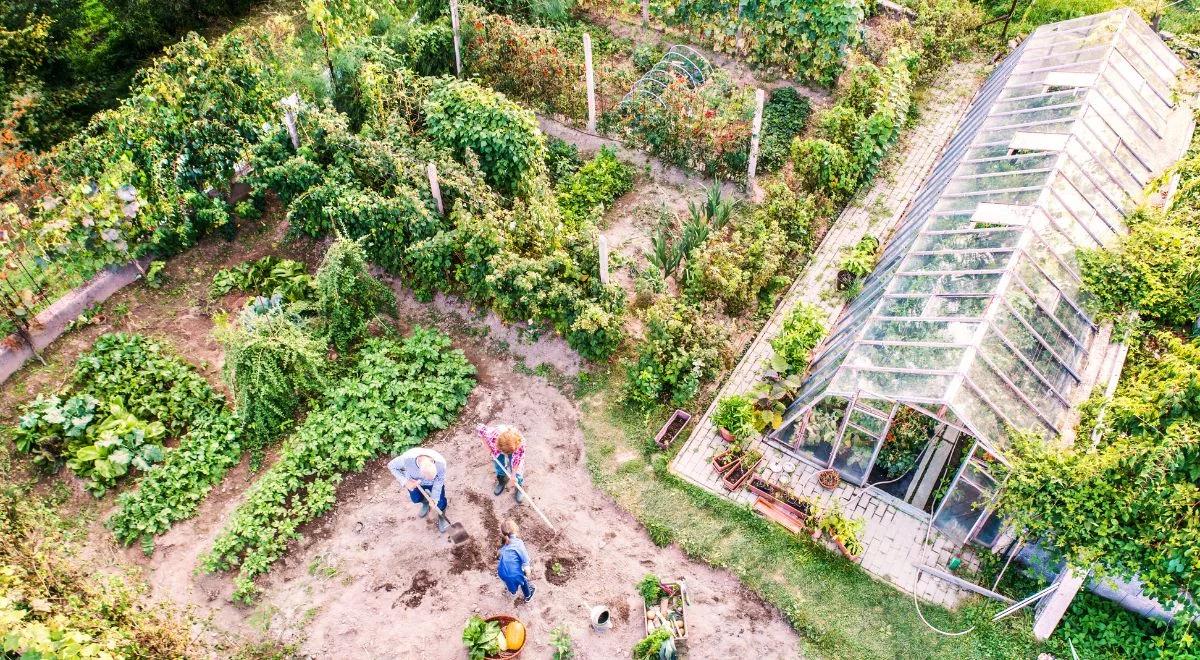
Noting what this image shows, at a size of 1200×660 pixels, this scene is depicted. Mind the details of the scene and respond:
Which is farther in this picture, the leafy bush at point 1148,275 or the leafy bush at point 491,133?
the leafy bush at point 491,133

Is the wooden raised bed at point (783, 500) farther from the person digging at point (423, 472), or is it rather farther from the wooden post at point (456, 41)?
the wooden post at point (456, 41)

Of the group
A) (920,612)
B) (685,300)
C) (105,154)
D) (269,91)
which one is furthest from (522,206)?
(920,612)

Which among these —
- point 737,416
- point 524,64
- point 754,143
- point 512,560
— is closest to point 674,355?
point 737,416

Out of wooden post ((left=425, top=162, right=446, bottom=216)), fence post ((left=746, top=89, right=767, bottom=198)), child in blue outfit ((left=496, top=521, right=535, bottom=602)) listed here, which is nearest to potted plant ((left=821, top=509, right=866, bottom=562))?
child in blue outfit ((left=496, top=521, right=535, bottom=602))

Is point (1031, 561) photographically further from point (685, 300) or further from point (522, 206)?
Answer: point (522, 206)

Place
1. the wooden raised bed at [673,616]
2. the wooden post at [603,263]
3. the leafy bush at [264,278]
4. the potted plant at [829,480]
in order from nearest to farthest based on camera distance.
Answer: the wooden raised bed at [673,616] → the potted plant at [829,480] → the wooden post at [603,263] → the leafy bush at [264,278]

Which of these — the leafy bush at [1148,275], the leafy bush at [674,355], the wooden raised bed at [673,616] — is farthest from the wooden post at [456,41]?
the leafy bush at [1148,275]

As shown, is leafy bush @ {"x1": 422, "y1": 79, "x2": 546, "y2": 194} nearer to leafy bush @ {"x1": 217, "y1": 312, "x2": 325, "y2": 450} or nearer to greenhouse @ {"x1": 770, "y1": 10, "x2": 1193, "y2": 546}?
leafy bush @ {"x1": 217, "y1": 312, "x2": 325, "y2": 450}
